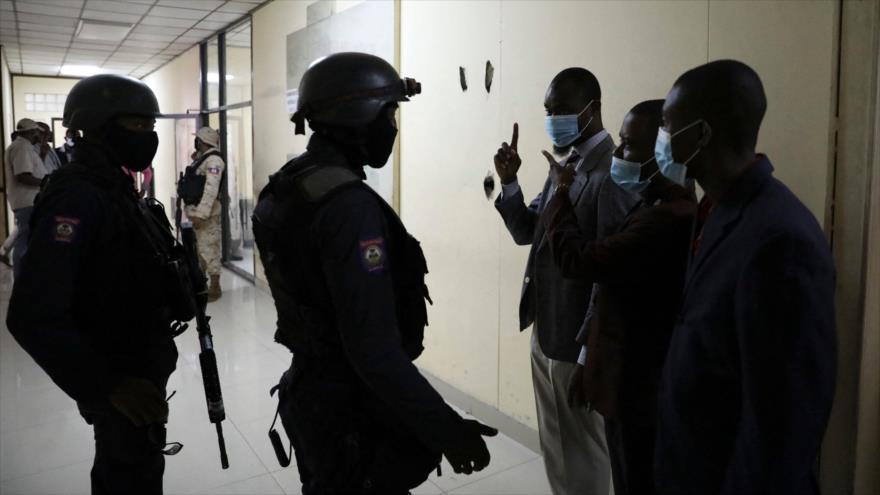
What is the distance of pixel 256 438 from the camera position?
297 centimetres

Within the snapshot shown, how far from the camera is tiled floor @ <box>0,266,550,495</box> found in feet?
8.33

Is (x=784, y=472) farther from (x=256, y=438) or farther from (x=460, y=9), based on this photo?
(x=460, y=9)

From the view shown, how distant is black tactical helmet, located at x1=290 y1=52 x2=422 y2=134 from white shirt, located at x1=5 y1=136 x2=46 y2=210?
215 inches

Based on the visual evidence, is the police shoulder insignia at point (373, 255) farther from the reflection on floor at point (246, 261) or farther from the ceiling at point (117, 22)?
the reflection on floor at point (246, 261)

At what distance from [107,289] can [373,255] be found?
770 mm

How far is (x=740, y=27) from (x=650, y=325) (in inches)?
39.9

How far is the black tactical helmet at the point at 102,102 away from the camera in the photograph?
1654 millimetres

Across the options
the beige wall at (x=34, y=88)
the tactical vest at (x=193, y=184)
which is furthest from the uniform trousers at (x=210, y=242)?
the beige wall at (x=34, y=88)

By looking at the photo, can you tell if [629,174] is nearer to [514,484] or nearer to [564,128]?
[564,128]

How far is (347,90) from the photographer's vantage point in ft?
4.45

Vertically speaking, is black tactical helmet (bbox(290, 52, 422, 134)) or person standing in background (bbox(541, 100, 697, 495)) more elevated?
black tactical helmet (bbox(290, 52, 422, 134))

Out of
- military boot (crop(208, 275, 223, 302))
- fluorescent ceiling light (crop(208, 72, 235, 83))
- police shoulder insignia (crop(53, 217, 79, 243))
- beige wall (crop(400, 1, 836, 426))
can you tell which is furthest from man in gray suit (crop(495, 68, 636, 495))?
fluorescent ceiling light (crop(208, 72, 235, 83))

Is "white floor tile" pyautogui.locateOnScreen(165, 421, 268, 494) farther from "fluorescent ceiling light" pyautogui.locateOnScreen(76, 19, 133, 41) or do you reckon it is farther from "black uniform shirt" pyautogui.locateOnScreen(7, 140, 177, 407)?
"fluorescent ceiling light" pyautogui.locateOnScreen(76, 19, 133, 41)

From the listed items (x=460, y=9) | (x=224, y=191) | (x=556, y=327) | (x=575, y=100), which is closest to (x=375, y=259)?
(x=556, y=327)
